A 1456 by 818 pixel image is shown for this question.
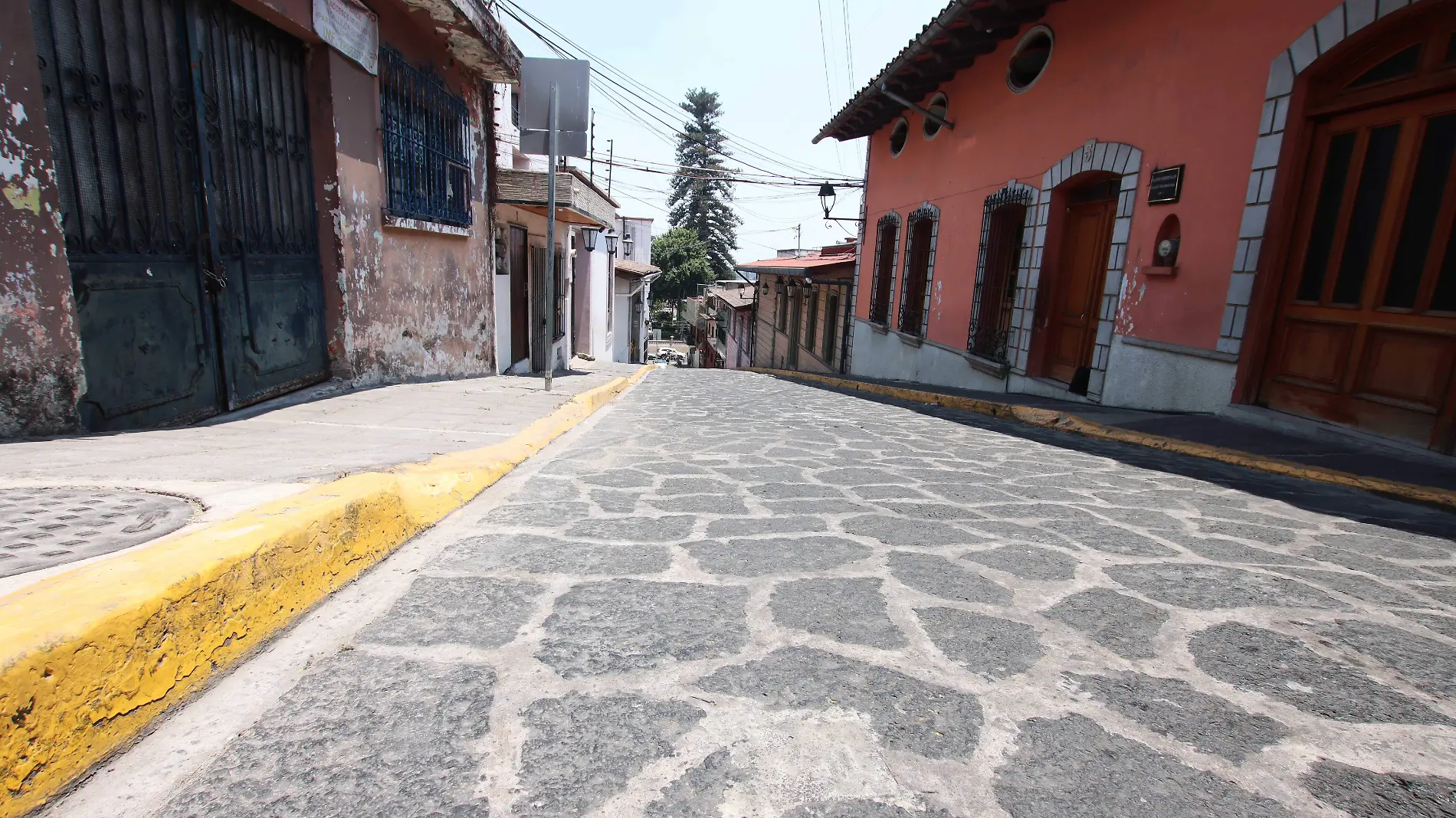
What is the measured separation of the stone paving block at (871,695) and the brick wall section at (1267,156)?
5729 millimetres

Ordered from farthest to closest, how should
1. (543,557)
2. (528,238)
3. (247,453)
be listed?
1. (528,238)
2. (247,453)
3. (543,557)

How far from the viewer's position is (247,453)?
122 inches

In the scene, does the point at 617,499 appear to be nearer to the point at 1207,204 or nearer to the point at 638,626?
the point at 638,626

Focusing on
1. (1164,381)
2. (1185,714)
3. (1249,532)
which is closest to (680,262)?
(1164,381)

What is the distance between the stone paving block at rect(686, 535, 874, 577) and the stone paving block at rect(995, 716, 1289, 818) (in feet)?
3.31

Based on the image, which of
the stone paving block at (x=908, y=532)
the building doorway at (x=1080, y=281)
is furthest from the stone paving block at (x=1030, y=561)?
the building doorway at (x=1080, y=281)

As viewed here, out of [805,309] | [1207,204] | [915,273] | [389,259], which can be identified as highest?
[1207,204]

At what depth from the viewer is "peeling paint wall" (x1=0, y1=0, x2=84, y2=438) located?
280cm

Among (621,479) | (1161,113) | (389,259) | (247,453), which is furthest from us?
(1161,113)

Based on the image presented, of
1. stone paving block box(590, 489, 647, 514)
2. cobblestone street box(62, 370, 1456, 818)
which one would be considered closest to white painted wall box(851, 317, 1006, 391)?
cobblestone street box(62, 370, 1456, 818)

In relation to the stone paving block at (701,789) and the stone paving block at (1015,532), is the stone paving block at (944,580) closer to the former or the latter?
the stone paving block at (1015,532)

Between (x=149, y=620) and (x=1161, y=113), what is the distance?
8432 millimetres

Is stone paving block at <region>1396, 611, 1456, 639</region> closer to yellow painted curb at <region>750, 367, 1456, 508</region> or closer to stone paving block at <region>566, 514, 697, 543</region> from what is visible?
yellow painted curb at <region>750, 367, 1456, 508</region>

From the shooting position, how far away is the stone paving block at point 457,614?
186cm
